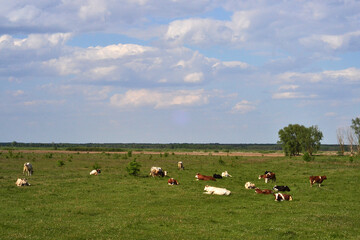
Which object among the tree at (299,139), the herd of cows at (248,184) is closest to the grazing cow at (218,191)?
the herd of cows at (248,184)

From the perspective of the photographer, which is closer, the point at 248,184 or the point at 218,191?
the point at 218,191

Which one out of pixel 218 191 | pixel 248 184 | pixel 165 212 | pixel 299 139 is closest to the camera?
pixel 165 212

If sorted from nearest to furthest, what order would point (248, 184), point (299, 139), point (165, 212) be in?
point (165, 212) → point (248, 184) → point (299, 139)

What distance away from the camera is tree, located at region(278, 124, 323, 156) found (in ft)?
334

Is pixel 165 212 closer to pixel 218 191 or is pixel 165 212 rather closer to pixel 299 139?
pixel 218 191

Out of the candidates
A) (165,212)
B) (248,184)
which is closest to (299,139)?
(248,184)

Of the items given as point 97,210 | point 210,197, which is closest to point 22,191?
point 97,210

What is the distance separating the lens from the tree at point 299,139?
102 metres

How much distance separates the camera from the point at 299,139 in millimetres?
101812

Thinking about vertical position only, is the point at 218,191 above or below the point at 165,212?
above

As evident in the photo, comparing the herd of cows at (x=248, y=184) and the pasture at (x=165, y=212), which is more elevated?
the herd of cows at (x=248, y=184)

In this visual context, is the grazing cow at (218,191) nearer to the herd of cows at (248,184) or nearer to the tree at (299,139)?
the herd of cows at (248,184)

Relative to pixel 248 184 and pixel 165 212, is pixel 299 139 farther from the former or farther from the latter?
pixel 165 212

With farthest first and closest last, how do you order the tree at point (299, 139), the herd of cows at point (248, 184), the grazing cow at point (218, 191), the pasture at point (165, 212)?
the tree at point (299, 139), the grazing cow at point (218, 191), the herd of cows at point (248, 184), the pasture at point (165, 212)
